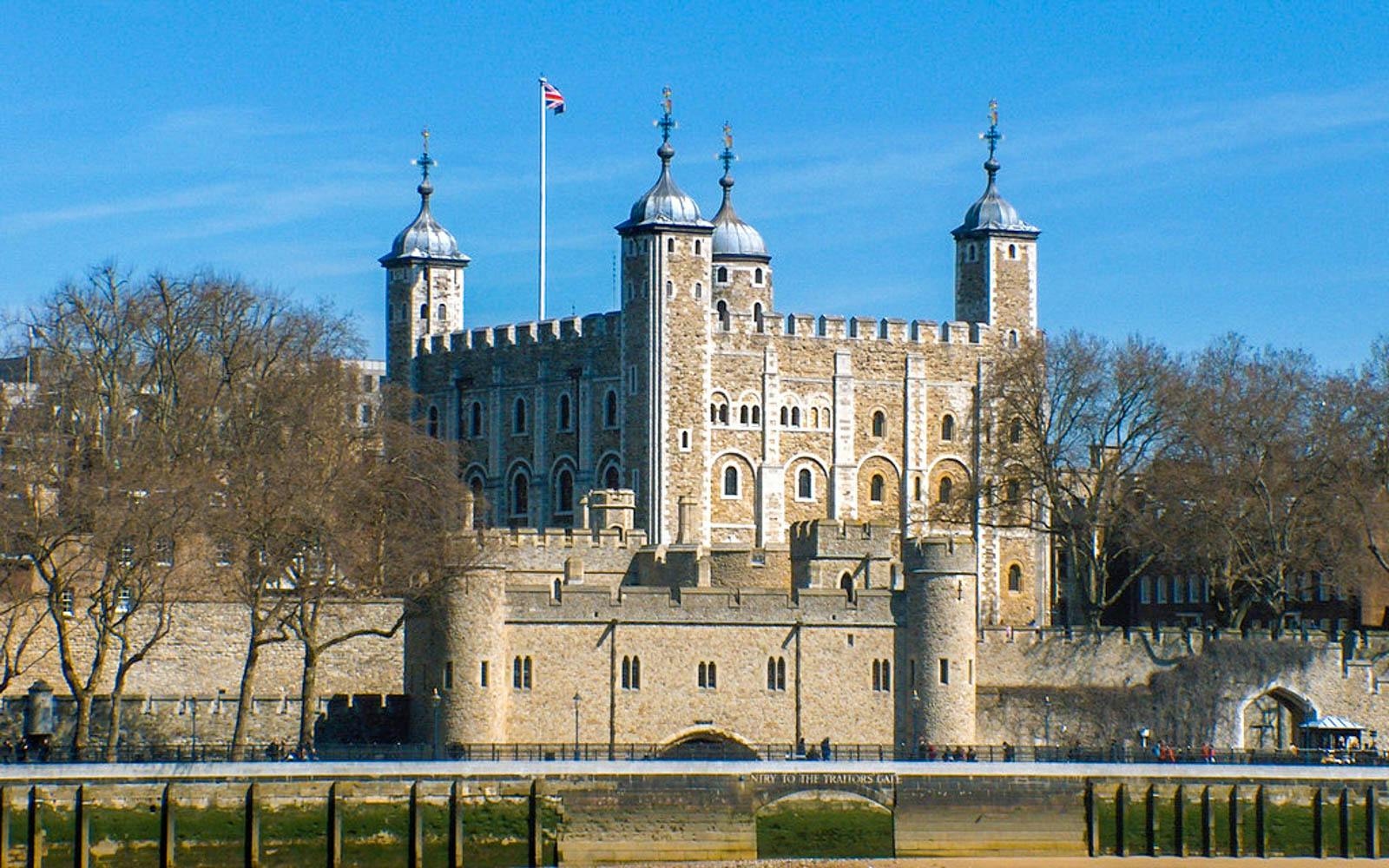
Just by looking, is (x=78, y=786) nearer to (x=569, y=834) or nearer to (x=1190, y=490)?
(x=569, y=834)

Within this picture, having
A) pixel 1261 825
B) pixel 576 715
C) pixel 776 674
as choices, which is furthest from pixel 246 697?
pixel 1261 825

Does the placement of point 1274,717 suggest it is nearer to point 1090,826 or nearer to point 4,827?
point 1090,826

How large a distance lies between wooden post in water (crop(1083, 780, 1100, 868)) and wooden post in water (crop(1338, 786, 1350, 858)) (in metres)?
5.03

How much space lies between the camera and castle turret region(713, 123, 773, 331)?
11050 centimetres

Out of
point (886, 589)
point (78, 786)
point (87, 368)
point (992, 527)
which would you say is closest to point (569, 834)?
point (78, 786)

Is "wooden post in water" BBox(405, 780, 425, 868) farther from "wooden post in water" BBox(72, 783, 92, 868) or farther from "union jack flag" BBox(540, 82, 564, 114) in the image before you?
"union jack flag" BBox(540, 82, 564, 114)

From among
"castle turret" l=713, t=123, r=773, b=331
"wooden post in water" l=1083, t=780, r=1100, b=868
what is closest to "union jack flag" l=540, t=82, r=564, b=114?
"castle turret" l=713, t=123, r=773, b=331

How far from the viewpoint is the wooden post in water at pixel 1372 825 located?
6938 cm

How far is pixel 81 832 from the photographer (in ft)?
206

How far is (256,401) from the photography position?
85.7 meters

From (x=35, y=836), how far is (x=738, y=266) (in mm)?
52032

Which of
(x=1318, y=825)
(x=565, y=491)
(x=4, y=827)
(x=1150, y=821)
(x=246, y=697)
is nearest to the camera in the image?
(x=4, y=827)

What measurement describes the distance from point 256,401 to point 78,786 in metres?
23.0

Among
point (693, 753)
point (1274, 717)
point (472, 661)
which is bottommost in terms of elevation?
point (693, 753)
